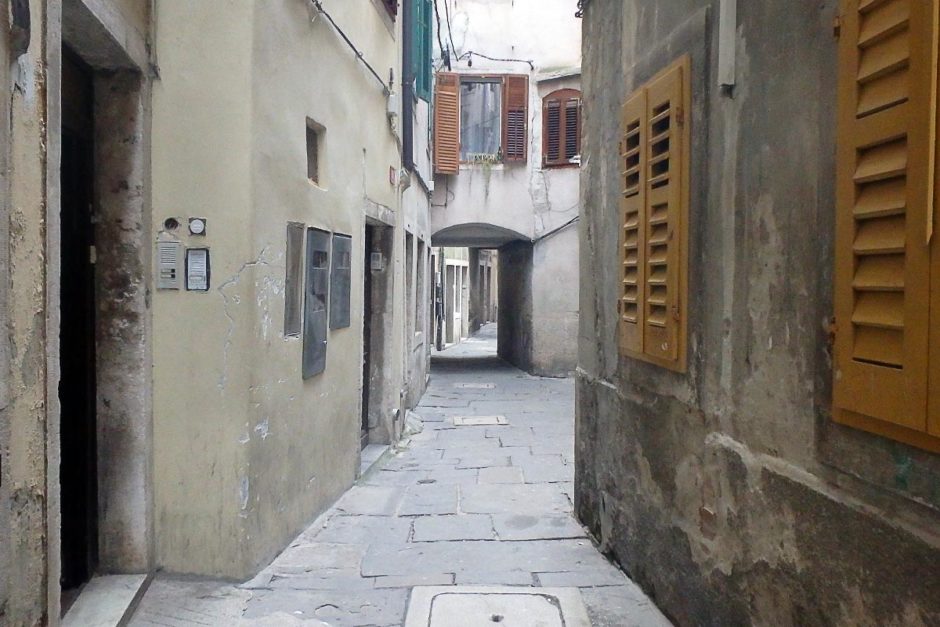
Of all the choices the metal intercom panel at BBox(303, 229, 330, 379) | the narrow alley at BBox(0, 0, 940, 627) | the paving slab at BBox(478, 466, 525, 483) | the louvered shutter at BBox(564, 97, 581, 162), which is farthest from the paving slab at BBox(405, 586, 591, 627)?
the louvered shutter at BBox(564, 97, 581, 162)

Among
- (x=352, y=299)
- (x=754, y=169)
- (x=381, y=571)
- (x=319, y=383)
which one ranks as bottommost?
(x=381, y=571)

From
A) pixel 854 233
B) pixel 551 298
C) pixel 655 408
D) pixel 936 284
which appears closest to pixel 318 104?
pixel 655 408

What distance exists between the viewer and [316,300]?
16.8ft

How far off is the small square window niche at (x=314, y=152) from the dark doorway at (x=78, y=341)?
1.65 m

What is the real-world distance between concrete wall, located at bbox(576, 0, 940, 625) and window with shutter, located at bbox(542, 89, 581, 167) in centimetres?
958

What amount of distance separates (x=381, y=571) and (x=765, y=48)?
3.30 meters

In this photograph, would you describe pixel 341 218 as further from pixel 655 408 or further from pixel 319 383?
pixel 655 408

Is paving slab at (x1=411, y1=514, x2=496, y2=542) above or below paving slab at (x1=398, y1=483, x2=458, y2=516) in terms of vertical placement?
above

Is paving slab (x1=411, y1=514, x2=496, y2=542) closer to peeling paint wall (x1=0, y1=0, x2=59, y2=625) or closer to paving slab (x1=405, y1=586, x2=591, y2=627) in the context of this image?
paving slab (x1=405, y1=586, x2=591, y2=627)

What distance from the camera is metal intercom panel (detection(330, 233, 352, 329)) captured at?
558 centimetres

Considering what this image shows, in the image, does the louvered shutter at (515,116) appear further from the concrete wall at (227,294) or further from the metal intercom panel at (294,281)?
the metal intercom panel at (294,281)

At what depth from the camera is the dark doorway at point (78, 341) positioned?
3.67 m

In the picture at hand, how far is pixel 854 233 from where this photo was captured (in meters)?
2.14

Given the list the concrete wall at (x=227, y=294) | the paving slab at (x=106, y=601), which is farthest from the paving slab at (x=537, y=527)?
the paving slab at (x=106, y=601)
